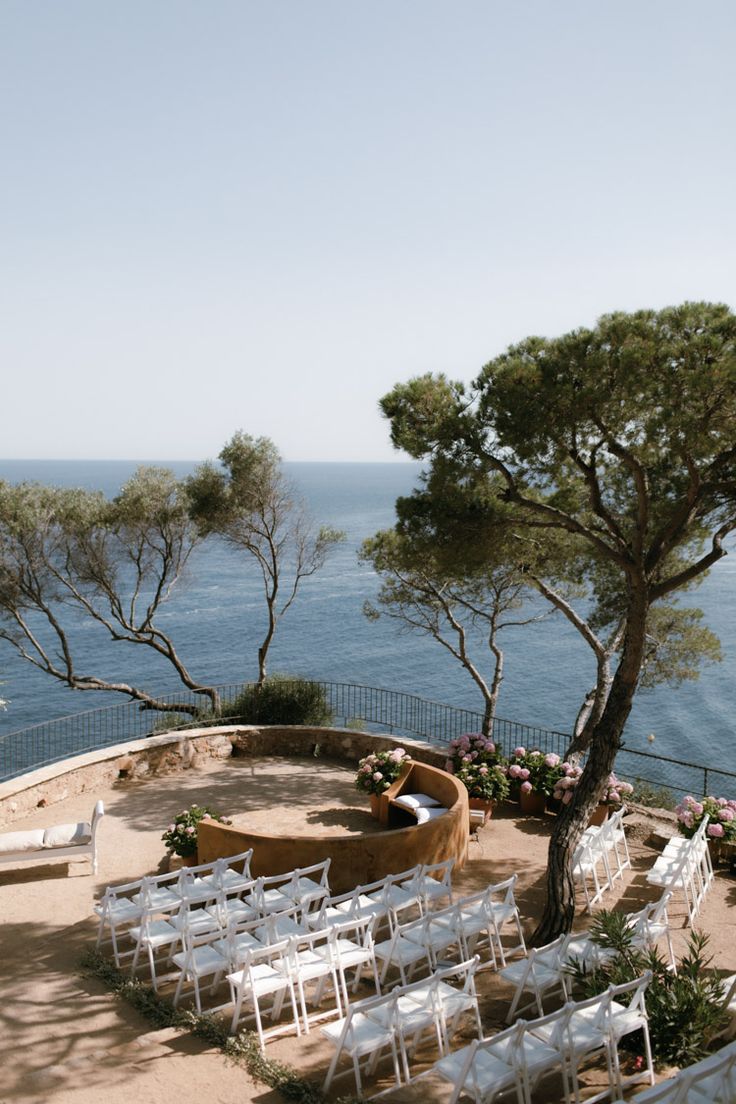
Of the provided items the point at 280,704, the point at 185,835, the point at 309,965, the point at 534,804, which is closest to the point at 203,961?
the point at 309,965

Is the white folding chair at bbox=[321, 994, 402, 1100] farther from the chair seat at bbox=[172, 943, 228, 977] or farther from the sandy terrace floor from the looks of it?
the chair seat at bbox=[172, 943, 228, 977]

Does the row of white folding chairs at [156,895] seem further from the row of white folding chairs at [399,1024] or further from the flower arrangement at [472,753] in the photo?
the flower arrangement at [472,753]

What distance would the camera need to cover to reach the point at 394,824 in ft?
35.8

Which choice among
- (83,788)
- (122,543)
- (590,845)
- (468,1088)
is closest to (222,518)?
(122,543)

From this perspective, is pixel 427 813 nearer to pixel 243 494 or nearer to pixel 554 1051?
pixel 554 1051

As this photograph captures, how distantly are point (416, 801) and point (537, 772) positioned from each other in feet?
5.95

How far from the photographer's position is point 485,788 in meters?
10.9

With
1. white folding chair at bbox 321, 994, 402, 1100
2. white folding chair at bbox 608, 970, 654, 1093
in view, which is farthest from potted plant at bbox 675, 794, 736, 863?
white folding chair at bbox 321, 994, 402, 1100

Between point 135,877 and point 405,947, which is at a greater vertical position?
point 405,947

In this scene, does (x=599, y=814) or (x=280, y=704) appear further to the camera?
(x=280, y=704)

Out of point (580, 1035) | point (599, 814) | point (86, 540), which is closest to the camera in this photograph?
point (580, 1035)

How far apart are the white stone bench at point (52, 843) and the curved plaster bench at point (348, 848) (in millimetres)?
1184

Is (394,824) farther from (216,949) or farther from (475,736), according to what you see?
(216,949)

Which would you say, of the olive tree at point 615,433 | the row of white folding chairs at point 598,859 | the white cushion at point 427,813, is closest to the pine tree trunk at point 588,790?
the olive tree at point 615,433
